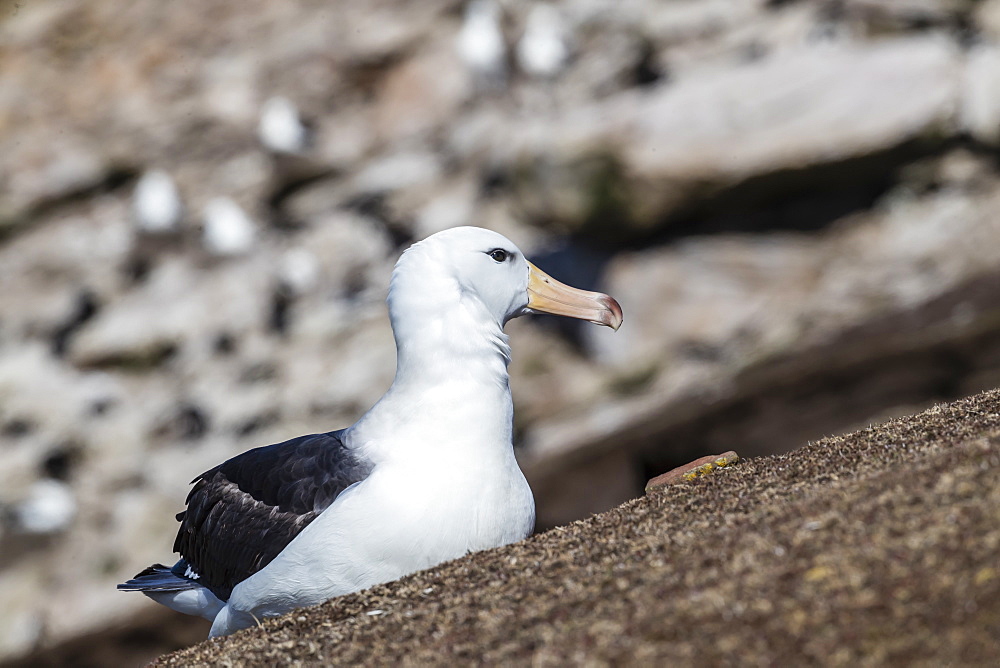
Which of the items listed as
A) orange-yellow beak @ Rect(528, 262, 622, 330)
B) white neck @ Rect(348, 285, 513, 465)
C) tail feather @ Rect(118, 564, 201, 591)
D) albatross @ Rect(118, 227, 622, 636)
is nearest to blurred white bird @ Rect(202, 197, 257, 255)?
tail feather @ Rect(118, 564, 201, 591)

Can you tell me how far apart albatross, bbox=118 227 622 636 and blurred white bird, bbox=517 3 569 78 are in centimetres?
902

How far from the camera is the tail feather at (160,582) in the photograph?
17.5 ft

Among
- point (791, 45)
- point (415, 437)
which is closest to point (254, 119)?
point (791, 45)

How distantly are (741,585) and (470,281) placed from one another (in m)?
2.50

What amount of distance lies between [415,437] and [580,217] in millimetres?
7983

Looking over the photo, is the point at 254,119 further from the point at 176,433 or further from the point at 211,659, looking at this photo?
the point at 211,659

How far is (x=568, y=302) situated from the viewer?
17.3 ft

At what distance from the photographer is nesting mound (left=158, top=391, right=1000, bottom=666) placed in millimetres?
2439

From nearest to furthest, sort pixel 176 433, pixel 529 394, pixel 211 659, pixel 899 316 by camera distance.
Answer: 1. pixel 211 659
2. pixel 899 316
3. pixel 529 394
4. pixel 176 433

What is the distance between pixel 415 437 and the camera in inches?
177

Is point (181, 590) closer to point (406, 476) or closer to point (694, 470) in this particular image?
point (406, 476)

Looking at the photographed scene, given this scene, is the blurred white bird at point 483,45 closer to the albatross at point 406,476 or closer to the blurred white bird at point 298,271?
the blurred white bird at point 298,271

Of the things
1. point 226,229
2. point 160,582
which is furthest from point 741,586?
point 226,229

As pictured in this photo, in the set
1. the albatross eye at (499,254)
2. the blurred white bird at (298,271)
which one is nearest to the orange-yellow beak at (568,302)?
the albatross eye at (499,254)
